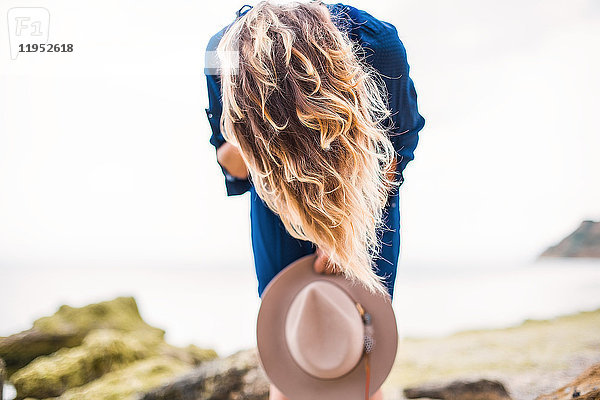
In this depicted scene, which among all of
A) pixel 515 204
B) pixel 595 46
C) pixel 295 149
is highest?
pixel 595 46

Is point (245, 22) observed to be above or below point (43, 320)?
above

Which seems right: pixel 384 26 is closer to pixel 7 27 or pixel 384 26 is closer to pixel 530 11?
pixel 530 11

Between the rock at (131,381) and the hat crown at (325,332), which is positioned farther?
the rock at (131,381)

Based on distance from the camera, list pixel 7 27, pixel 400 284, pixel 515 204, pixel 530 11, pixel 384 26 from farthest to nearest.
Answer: pixel 400 284, pixel 515 204, pixel 530 11, pixel 7 27, pixel 384 26

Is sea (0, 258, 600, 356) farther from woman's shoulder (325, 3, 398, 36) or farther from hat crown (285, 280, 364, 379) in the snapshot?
woman's shoulder (325, 3, 398, 36)

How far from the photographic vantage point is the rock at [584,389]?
1108 millimetres

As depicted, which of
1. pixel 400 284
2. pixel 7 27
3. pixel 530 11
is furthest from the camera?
pixel 400 284

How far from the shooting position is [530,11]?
145 centimetres

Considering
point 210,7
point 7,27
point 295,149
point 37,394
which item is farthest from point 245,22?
point 37,394

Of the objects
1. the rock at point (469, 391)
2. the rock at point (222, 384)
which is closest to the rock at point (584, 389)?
the rock at point (469, 391)

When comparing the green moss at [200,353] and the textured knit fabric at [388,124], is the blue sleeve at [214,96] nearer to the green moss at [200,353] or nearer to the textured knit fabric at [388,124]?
the textured knit fabric at [388,124]

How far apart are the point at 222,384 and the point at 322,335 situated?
673 millimetres

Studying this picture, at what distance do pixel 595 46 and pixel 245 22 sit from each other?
1.36 metres

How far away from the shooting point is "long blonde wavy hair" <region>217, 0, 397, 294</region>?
0.72 m
